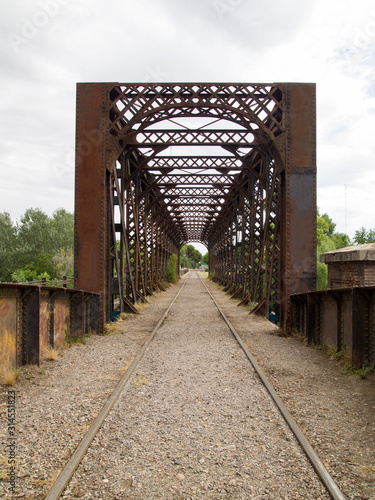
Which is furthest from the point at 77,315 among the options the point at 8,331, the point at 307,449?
the point at 307,449

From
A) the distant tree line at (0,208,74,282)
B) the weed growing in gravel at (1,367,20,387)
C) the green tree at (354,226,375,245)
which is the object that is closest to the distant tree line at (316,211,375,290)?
the green tree at (354,226,375,245)

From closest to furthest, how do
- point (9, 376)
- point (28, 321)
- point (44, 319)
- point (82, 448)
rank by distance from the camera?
point (82, 448) < point (9, 376) < point (28, 321) < point (44, 319)

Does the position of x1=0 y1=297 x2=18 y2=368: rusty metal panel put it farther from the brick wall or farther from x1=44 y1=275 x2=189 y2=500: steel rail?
the brick wall

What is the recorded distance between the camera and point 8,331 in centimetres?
656

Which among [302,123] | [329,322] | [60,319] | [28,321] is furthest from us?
[302,123]

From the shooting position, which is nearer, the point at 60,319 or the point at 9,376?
the point at 9,376

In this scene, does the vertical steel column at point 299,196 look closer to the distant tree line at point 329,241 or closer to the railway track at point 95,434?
the railway track at point 95,434

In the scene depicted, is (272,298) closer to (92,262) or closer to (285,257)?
(285,257)

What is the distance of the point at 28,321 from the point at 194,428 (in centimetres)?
396

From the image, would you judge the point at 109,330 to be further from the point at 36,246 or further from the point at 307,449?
the point at 36,246

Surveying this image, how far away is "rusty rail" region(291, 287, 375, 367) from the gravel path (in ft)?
1.77

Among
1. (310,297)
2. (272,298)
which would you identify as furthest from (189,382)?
(272,298)

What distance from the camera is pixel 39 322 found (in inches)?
290

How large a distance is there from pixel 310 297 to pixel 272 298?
4.20 meters
